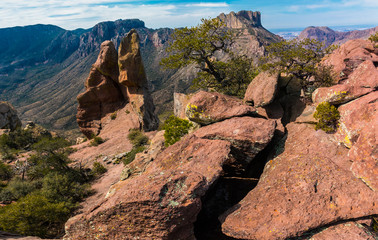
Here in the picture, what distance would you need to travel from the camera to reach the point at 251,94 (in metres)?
15.4

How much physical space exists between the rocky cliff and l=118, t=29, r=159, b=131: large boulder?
2733 centimetres

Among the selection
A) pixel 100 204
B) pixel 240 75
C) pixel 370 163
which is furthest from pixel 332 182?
pixel 240 75

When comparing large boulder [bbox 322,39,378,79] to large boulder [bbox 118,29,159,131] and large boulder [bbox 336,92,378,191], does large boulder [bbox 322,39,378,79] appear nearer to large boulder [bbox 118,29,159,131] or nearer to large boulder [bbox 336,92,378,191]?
large boulder [bbox 336,92,378,191]

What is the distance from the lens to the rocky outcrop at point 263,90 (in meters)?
14.1

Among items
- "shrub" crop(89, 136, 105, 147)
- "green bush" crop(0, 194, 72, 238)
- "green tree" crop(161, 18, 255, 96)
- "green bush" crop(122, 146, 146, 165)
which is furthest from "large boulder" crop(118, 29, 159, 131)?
"green bush" crop(0, 194, 72, 238)

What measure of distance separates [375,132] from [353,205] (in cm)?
317

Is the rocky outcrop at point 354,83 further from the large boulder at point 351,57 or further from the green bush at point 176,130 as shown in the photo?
the green bush at point 176,130

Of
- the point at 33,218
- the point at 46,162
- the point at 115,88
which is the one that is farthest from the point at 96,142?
the point at 33,218

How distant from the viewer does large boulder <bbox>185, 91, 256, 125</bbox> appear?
12.7 meters

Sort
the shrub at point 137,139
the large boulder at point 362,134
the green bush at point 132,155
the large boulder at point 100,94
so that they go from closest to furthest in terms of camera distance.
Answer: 1. the large boulder at point 362,134
2. the green bush at point 132,155
3. the shrub at point 137,139
4. the large boulder at point 100,94

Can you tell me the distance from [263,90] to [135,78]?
30.1 m

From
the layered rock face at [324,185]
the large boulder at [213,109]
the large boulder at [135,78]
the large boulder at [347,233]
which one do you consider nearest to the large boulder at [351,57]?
the layered rock face at [324,185]

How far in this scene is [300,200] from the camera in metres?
7.70

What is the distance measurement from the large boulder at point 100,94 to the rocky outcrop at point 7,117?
2856cm
